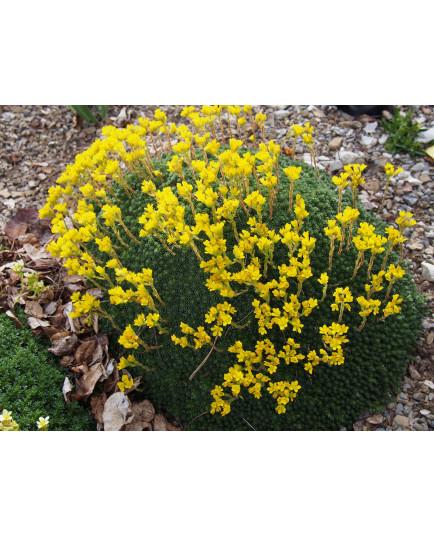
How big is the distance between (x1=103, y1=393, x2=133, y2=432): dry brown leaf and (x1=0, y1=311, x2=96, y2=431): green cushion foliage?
0.13 m

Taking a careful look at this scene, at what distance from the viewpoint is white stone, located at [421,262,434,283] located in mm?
2980

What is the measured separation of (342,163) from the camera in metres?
3.74

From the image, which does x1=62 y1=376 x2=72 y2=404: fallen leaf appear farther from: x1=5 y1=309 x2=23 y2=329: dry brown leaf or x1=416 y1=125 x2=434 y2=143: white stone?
x1=416 y1=125 x2=434 y2=143: white stone

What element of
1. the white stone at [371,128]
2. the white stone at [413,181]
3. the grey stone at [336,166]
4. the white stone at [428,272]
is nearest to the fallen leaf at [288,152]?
the grey stone at [336,166]

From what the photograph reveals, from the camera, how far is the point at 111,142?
2859 millimetres

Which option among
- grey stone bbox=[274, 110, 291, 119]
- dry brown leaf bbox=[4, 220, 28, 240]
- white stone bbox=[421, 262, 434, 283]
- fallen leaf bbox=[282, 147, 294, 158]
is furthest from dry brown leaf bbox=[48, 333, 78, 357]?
grey stone bbox=[274, 110, 291, 119]

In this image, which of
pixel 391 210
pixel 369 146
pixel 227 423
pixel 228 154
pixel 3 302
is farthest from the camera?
pixel 369 146

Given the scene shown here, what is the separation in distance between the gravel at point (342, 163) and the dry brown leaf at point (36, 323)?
1.19 metres

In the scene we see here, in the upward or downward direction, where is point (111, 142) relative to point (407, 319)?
upward

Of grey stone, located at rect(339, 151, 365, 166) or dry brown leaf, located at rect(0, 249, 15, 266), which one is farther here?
grey stone, located at rect(339, 151, 365, 166)

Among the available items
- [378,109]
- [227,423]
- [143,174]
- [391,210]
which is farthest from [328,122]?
[227,423]

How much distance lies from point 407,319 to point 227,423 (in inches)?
47.6

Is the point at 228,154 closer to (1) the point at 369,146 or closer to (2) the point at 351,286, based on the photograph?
(2) the point at 351,286

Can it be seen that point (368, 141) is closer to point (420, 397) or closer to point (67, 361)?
point (420, 397)
